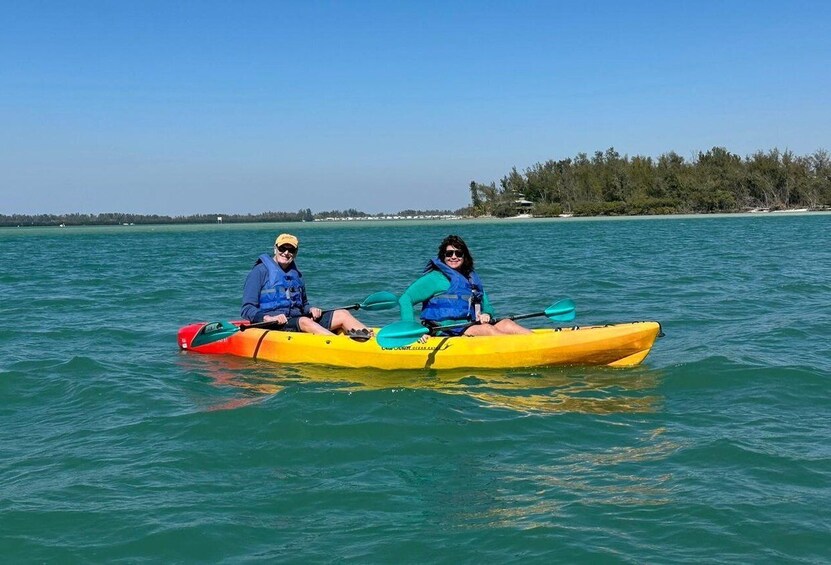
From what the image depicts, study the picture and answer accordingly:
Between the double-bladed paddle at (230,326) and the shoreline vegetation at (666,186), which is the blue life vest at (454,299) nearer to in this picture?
the double-bladed paddle at (230,326)

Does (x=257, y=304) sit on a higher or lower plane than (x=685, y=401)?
higher

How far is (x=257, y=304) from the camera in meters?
8.75

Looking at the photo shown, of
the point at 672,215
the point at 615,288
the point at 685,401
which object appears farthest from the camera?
the point at 672,215

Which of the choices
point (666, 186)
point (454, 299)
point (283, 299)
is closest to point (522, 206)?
point (666, 186)

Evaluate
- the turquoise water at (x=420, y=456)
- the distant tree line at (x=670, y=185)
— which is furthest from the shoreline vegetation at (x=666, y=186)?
the turquoise water at (x=420, y=456)

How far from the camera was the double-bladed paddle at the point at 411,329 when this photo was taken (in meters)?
7.45

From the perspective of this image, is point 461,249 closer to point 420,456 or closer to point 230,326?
point 230,326

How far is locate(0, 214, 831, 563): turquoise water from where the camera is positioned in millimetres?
3771

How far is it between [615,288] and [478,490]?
10.9 m

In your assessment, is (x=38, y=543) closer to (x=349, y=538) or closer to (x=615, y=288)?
(x=349, y=538)

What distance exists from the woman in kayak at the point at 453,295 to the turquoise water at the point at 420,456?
1.77 ft

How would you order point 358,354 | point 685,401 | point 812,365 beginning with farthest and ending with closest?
point 358,354
point 812,365
point 685,401

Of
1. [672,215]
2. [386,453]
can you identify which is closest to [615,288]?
[386,453]

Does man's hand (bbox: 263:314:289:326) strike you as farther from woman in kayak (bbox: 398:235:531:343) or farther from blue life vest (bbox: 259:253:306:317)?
woman in kayak (bbox: 398:235:531:343)
